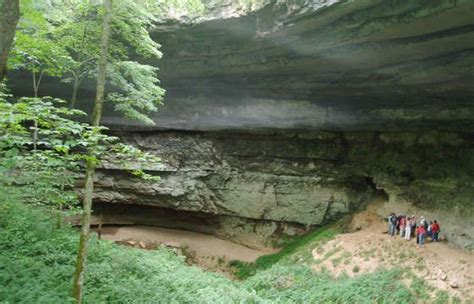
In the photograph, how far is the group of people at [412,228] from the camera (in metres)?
14.4

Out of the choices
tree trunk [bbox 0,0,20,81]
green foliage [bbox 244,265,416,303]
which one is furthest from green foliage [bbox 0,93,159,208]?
green foliage [bbox 244,265,416,303]

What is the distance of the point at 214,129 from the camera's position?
65.2ft

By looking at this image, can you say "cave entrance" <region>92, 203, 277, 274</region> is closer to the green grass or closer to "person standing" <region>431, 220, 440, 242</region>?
the green grass

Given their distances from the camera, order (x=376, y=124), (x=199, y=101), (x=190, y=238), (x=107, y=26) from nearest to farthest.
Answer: (x=107, y=26)
(x=376, y=124)
(x=199, y=101)
(x=190, y=238)

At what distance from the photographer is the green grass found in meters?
17.2

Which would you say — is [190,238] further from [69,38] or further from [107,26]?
[107,26]

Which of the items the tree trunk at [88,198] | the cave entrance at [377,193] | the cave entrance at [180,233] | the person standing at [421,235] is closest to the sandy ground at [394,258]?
the person standing at [421,235]

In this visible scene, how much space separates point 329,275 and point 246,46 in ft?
29.6

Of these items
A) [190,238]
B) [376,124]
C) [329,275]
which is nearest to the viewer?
[329,275]

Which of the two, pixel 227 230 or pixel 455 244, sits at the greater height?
pixel 455 244

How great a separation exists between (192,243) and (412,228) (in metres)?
11.0

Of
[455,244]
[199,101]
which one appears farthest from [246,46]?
[455,244]

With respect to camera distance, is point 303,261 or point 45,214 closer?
point 45,214

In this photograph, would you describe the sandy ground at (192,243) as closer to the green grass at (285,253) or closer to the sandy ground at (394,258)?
the green grass at (285,253)
